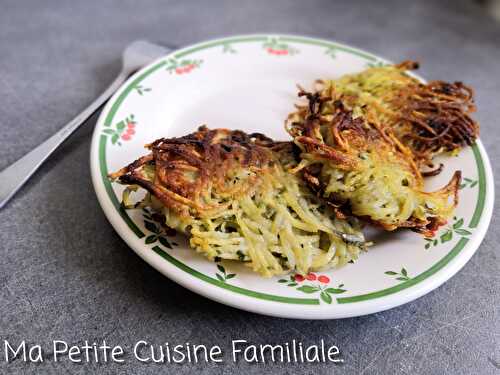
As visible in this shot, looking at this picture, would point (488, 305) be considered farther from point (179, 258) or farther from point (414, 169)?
point (179, 258)

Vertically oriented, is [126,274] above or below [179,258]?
below

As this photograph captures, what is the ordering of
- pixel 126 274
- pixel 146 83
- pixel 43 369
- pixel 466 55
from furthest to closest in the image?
pixel 466 55 → pixel 146 83 → pixel 126 274 → pixel 43 369

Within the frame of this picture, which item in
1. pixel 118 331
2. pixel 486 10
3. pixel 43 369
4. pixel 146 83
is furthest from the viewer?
pixel 486 10

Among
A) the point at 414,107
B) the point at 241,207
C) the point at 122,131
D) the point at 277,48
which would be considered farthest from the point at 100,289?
the point at 277,48

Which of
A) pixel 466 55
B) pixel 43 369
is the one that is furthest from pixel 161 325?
pixel 466 55

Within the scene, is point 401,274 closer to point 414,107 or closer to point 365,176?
point 365,176

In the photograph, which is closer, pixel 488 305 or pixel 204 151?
pixel 204 151

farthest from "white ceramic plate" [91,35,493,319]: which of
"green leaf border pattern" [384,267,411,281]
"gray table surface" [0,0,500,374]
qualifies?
"gray table surface" [0,0,500,374]

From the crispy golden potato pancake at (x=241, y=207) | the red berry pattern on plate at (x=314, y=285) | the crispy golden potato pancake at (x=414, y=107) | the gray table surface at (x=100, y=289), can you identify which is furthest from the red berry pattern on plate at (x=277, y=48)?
the red berry pattern on plate at (x=314, y=285)
